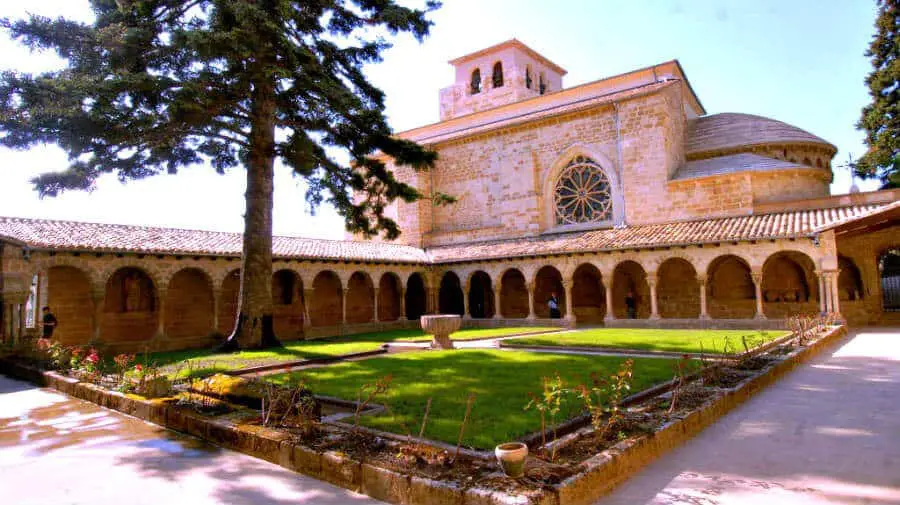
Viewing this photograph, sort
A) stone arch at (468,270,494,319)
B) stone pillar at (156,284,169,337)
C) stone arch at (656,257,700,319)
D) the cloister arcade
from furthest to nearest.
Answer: stone arch at (468,270,494,319), stone arch at (656,257,700,319), stone pillar at (156,284,169,337), the cloister arcade

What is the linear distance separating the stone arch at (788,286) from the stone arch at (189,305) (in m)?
19.6

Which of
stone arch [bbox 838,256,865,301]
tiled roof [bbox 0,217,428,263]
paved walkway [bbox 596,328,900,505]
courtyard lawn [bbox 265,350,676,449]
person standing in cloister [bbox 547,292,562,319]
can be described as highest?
tiled roof [bbox 0,217,428,263]

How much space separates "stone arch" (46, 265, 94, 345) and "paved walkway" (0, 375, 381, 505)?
35.1 ft

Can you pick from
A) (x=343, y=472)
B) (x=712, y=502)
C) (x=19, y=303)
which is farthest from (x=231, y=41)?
(x=712, y=502)

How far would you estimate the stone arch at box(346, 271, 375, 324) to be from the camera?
2259 centimetres

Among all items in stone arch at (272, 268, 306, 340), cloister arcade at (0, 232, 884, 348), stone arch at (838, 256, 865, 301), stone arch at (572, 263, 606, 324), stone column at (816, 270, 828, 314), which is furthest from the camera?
stone arch at (572, 263, 606, 324)

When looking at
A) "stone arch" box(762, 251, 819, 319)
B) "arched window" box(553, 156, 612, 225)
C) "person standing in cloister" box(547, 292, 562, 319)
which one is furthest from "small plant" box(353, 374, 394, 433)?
"arched window" box(553, 156, 612, 225)

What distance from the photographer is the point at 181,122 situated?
11.2 meters

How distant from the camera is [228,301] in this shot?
733 inches

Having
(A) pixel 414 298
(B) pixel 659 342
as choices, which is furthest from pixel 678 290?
(A) pixel 414 298

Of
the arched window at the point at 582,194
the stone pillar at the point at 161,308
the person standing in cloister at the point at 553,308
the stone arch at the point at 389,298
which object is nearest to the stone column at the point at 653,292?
the person standing in cloister at the point at 553,308

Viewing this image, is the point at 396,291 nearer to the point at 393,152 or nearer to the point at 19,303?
the point at 393,152

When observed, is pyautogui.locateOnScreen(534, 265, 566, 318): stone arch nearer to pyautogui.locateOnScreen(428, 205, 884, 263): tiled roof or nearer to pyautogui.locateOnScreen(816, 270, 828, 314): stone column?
pyautogui.locateOnScreen(428, 205, 884, 263): tiled roof

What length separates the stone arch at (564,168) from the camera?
22328 millimetres
